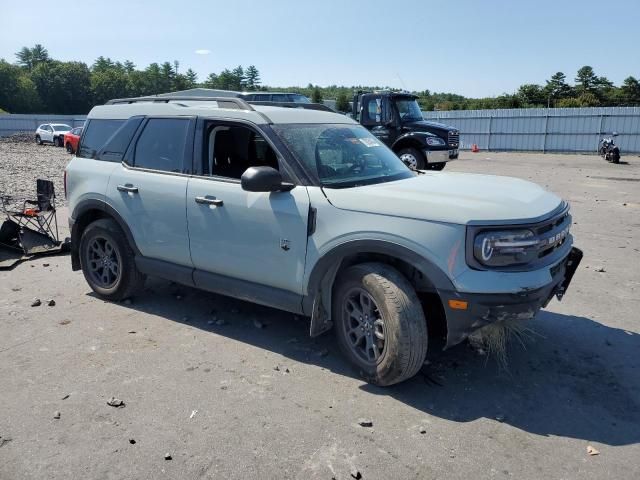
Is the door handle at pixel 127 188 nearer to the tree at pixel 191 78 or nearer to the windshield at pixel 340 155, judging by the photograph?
the windshield at pixel 340 155

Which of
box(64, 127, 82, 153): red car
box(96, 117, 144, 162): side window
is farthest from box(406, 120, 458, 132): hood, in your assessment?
box(64, 127, 82, 153): red car

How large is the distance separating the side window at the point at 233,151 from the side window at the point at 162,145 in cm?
28

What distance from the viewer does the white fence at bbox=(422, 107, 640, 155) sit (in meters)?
27.3

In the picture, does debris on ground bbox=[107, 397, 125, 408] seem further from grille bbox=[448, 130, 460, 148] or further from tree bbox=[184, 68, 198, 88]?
tree bbox=[184, 68, 198, 88]

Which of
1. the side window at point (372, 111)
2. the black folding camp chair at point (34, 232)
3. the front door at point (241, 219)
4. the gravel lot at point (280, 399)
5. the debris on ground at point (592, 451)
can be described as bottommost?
the gravel lot at point (280, 399)

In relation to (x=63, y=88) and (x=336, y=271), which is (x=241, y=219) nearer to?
(x=336, y=271)

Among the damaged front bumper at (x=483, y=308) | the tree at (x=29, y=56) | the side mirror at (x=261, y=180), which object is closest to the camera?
the damaged front bumper at (x=483, y=308)

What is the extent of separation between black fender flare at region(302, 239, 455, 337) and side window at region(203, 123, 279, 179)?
3.94ft

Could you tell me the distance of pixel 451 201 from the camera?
3.74m

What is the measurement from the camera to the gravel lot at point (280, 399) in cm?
314

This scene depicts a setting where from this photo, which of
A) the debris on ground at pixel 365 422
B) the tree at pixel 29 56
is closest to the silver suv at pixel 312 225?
the debris on ground at pixel 365 422

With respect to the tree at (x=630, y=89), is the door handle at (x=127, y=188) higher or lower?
lower

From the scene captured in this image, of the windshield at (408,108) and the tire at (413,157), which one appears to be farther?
the windshield at (408,108)

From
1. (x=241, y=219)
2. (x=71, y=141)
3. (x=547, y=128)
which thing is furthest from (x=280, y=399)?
(x=547, y=128)
